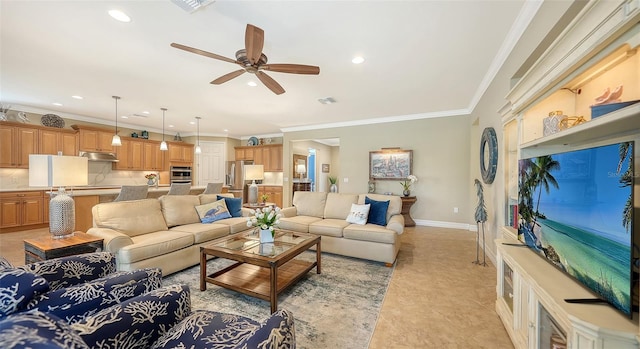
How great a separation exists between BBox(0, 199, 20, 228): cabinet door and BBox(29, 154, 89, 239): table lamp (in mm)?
3997

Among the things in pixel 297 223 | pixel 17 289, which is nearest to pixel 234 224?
pixel 297 223

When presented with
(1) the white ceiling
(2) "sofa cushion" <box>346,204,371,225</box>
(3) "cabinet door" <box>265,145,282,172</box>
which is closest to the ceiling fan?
(1) the white ceiling

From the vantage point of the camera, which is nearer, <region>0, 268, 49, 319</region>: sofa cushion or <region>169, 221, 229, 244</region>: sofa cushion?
<region>0, 268, 49, 319</region>: sofa cushion

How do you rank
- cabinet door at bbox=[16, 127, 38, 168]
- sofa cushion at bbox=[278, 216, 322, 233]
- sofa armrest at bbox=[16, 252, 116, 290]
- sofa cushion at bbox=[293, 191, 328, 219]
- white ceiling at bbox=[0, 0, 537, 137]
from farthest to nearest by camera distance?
cabinet door at bbox=[16, 127, 38, 168] < sofa cushion at bbox=[293, 191, 328, 219] < sofa cushion at bbox=[278, 216, 322, 233] < white ceiling at bbox=[0, 0, 537, 137] < sofa armrest at bbox=[16, 252, 116, 290]

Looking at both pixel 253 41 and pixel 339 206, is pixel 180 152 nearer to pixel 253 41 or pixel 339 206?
pixel 339 206

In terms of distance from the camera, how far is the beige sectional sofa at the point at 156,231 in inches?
95.7

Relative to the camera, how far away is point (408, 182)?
18.4ft

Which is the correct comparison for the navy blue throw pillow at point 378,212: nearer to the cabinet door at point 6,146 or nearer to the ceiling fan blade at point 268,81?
the ceiling fan blade at point 268,81

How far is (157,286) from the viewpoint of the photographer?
153cm

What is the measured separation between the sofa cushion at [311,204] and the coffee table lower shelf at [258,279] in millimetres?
1512

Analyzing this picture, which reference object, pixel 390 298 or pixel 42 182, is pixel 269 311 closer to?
pixel 390 298

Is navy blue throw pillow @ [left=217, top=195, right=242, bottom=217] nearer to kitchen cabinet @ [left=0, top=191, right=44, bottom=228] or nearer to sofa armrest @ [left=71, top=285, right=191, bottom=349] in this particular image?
sofa armrest @ [left=71, top=285, right=191, bottom=349]

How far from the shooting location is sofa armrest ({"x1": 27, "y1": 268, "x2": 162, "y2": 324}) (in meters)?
1.13

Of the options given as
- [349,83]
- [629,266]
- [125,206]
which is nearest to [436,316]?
[629,266]
